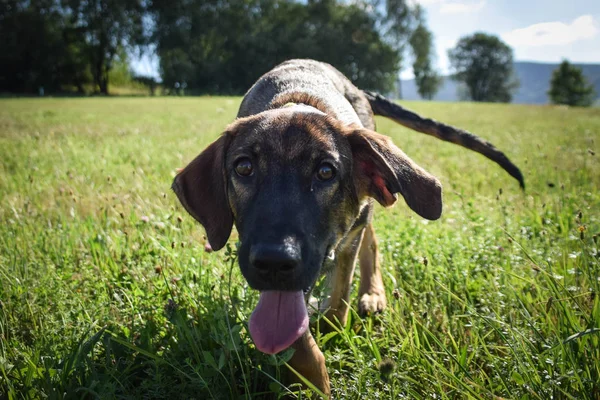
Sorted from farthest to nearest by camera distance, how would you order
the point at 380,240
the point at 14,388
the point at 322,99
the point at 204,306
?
the point at 380,240
the point at 322,99
the point at 204,306
the point at 14,388

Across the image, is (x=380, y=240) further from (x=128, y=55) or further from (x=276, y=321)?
(x=128, y=55)

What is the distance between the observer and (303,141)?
2.49 m

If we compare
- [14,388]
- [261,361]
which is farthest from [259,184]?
[14,388]

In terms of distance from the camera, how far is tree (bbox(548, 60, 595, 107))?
7781cm

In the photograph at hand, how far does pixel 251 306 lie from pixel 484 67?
110m

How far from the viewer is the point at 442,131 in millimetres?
4090

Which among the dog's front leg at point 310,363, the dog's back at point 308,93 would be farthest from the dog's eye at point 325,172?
the dog's back at point 308,93

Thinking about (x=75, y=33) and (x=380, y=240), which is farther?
(x=75, y=33)

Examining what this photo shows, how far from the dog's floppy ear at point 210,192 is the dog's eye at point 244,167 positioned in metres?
0.17

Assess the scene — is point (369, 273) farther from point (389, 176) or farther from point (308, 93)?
point (308, 93)

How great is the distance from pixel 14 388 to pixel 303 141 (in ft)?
6.36

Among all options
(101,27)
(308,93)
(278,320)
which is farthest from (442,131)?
(101,27)

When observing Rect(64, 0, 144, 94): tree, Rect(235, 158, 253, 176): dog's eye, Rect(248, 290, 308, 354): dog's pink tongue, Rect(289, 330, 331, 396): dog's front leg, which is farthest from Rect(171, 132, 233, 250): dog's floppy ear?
Rect(64, 0, 144, 94): tree

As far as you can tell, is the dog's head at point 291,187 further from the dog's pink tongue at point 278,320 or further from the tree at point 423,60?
the tree at point 423,60
